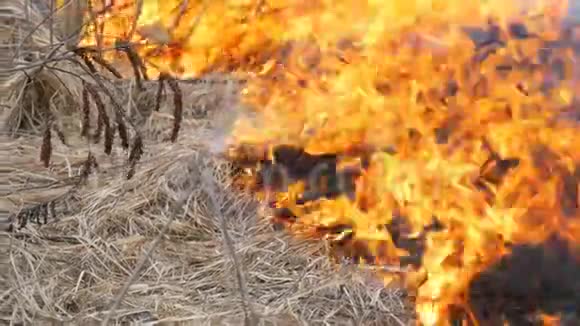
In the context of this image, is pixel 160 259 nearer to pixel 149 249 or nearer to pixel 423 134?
pixel 149 249

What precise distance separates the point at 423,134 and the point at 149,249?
3.46ft

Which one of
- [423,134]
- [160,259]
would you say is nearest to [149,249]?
[160,259]

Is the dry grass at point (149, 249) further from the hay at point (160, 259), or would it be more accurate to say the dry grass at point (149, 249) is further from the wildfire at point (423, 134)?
the wildfire at point (423, 134)

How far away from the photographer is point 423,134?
2.79 meters

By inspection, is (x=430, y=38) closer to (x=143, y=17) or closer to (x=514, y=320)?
(x=514, y=320)

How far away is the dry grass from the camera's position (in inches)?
89.1

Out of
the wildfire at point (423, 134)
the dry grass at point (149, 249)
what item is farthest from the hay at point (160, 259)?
the wildfire at point (423, 134)

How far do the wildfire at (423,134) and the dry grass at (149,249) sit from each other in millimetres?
156

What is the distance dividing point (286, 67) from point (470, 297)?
1.26 metres

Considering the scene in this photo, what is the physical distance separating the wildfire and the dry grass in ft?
0.51

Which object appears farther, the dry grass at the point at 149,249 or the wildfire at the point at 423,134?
the wildfire at the point at 423,134

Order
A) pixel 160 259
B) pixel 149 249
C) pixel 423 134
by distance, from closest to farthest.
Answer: pixel 149 249 < pixel 160 259 < pixel 423 134

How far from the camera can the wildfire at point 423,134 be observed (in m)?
2.50

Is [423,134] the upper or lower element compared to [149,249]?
upper
